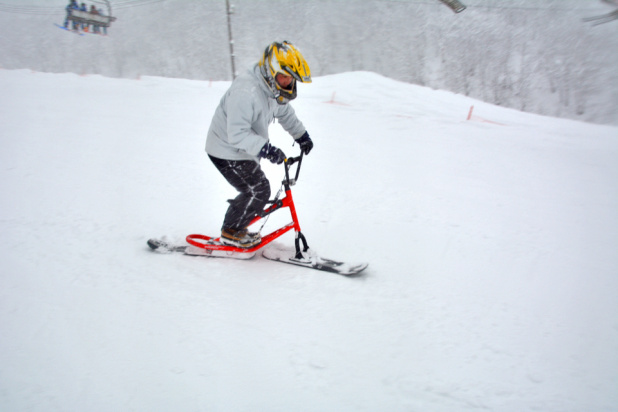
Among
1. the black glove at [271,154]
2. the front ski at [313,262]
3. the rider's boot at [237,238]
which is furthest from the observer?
the rider's boot at [237,238]

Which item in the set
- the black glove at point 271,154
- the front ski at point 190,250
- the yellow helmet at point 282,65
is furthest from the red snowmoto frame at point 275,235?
the yellow helmet at point 282,65

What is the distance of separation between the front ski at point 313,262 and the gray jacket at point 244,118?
1.02 m

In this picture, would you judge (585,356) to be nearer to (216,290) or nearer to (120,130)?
(216,290)

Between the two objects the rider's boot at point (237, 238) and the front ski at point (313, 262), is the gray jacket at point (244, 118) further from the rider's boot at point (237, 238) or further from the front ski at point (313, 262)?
the front ski at point (313, 262)

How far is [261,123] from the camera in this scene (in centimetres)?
335

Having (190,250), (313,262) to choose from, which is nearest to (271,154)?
(313,262)

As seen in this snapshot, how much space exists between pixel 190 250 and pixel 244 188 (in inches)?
37.6

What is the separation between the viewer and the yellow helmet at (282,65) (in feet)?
9.93

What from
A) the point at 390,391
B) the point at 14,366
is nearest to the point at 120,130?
the point at 14,366

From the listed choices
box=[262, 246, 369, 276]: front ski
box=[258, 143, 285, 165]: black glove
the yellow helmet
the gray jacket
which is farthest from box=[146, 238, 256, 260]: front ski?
the yellow helmet

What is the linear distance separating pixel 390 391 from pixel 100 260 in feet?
10.1

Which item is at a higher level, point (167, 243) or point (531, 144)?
point (531, 144)

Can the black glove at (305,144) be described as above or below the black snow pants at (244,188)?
above

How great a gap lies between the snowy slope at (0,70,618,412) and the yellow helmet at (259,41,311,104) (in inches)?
71.1
